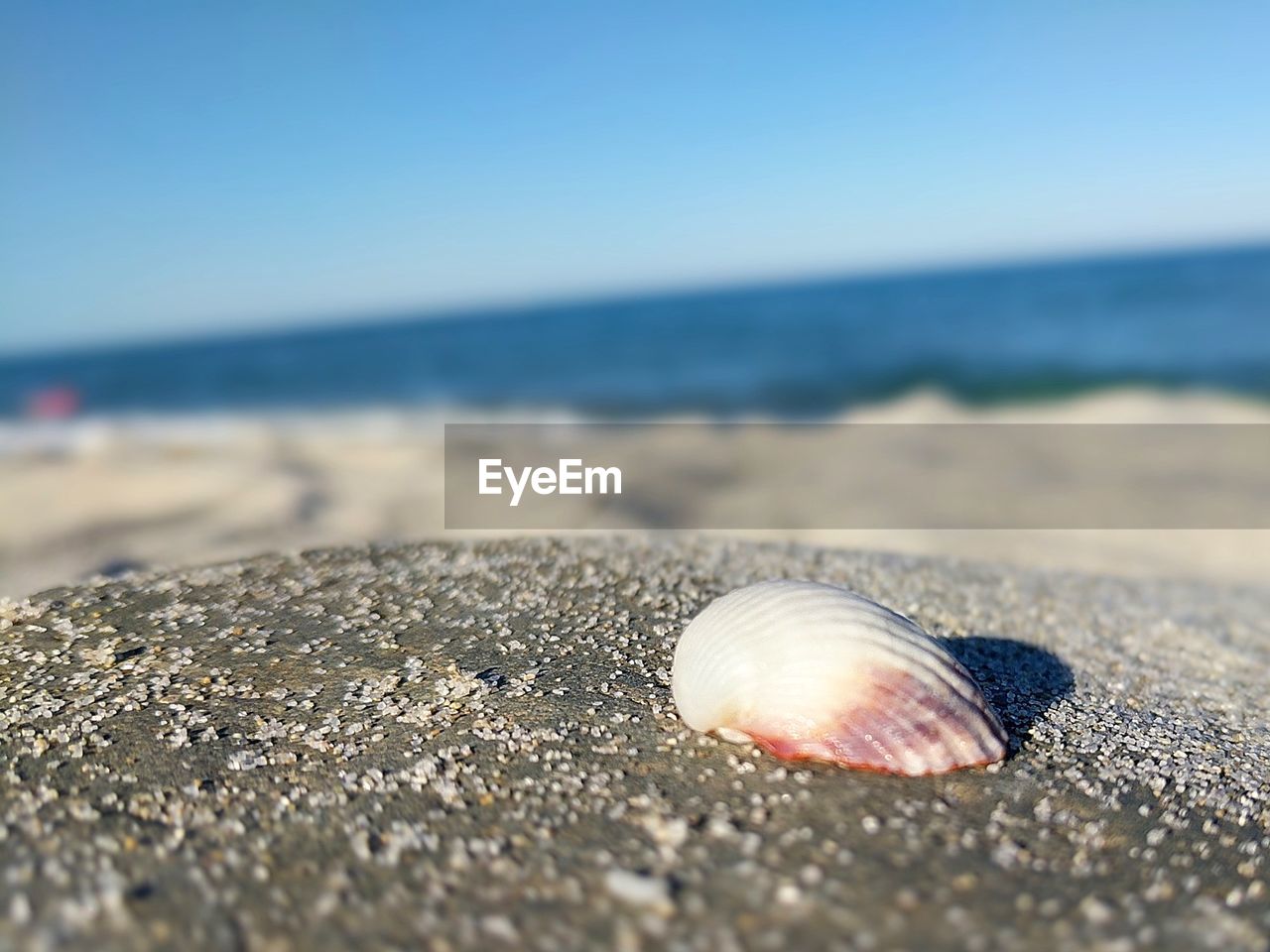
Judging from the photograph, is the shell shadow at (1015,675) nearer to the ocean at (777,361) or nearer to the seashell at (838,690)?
the seashell at (838,690)

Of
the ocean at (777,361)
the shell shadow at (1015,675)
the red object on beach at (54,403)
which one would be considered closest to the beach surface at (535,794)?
the shell shadow at (1015,675)

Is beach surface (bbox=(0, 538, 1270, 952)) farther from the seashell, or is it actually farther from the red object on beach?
the red object on beach

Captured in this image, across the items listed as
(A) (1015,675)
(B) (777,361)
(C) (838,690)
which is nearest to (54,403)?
(B) (777,361)

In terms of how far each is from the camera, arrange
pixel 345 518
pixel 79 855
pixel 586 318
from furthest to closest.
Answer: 1. pixel 586 318
2. pixel 345 518
3. pixel 79 855

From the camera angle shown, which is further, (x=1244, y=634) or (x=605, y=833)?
(x=1244, y=634)

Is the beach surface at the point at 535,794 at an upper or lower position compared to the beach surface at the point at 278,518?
upper

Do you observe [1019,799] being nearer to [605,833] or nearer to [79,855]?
[605,833]

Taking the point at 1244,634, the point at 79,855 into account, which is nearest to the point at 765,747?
the point at 79,855

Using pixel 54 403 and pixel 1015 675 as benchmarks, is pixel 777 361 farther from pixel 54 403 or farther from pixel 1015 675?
pixel 1015 675
